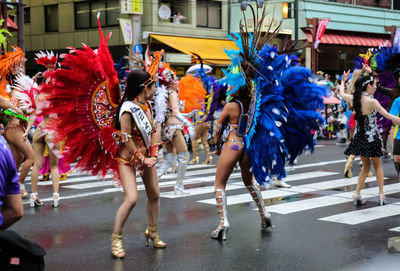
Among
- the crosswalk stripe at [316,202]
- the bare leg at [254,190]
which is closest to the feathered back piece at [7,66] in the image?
the bare leg at [254,190]

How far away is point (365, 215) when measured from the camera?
307 inches

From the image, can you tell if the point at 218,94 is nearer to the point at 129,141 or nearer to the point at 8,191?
the point at 129,141

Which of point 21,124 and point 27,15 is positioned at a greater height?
point 27,15

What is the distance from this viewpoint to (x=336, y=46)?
32.2 metres

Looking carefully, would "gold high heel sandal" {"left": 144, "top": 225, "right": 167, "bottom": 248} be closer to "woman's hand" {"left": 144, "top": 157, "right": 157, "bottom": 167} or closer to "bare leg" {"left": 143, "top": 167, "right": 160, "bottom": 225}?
"bare leg" {"left": 143, "top": 167, "right": 160, "bottom": 225}

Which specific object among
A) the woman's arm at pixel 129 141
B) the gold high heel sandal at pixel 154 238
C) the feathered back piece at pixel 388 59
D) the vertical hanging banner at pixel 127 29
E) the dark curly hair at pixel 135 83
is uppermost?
the vertical hanging banner at pixel 127 29

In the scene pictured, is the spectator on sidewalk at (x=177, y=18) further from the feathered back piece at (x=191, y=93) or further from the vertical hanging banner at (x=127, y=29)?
the feathered back piece at (x=191, y=93)

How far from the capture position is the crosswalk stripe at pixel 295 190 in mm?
9103

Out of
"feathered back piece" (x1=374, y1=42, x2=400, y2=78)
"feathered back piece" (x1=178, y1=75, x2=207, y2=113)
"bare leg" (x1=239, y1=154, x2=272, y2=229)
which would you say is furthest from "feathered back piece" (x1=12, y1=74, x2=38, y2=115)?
"feathered back piece" (x1=374, y1=42, x2=400, y2=78)

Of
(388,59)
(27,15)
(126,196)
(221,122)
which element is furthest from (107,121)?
(27,15)

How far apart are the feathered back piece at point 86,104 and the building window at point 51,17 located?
2299 centimetres

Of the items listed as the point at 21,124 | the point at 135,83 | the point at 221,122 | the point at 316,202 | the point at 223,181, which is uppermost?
the point at 135,83

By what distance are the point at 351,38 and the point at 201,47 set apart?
11.4 meters

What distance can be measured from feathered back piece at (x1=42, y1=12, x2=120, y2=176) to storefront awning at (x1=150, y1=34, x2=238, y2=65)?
1749 centimetres
